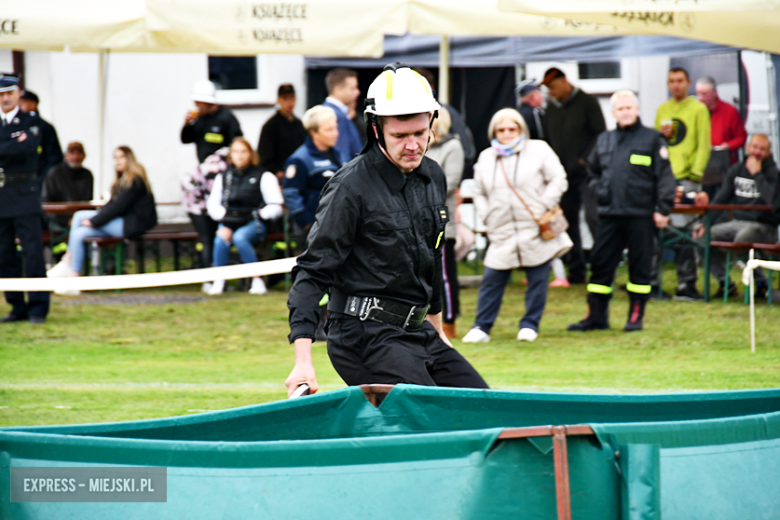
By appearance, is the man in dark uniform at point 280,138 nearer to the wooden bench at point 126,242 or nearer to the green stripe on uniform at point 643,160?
the wooden bench at point 126,242

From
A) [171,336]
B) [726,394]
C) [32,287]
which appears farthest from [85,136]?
[726,394]

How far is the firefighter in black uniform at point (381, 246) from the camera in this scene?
3744 millimetres

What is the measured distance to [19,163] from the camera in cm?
990

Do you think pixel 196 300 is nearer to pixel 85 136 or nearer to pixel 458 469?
pixel 85 136

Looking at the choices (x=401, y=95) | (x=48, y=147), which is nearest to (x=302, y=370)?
(x=401, y=95)

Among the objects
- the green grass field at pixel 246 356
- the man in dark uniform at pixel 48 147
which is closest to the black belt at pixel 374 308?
the green grass field at pixel 246 356

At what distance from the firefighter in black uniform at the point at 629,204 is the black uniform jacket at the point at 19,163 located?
531cm

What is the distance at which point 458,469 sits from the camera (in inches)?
102

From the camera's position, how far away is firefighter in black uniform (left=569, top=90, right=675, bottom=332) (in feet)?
30.5

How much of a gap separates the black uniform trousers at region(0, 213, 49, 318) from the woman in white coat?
14.1ft

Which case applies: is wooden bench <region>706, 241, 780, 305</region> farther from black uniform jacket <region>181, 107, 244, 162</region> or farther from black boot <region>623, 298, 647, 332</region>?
black uniform jacket <region>181, 107, 244, 162</region>

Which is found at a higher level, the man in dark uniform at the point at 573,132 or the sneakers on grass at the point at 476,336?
the man in dark uniform at the point at 573,132

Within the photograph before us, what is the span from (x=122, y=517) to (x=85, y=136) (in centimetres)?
1485

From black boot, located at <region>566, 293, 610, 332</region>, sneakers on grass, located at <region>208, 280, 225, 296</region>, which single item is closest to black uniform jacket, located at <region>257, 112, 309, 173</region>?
sneakers on grass, located at <region>208, 280, 225, 296</region>
